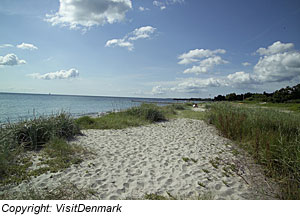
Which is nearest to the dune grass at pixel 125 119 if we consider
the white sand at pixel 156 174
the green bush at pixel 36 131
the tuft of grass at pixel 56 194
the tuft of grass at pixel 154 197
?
the green bush at pixel 36 131

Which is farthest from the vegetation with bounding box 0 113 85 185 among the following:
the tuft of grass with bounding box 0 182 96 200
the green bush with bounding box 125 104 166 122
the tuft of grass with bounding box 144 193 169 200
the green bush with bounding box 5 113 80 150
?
the green bush with bounding box 125 104 166 122

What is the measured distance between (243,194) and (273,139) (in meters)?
2.37

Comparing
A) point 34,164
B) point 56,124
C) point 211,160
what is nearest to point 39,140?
point 56,124

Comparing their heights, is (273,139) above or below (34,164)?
above

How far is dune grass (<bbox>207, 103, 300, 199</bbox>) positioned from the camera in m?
3.37

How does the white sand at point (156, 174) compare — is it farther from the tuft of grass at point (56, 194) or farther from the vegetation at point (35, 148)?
the vegetation at point (35, 148)

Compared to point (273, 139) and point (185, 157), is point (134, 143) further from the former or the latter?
point (273, 139)

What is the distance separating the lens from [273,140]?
444 centimetres

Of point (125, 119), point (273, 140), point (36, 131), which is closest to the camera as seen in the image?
point (273, 140)

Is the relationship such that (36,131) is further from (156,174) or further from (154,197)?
(154,197)

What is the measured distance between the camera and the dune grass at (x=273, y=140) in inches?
132

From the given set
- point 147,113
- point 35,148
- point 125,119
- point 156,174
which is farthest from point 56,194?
point 147,113

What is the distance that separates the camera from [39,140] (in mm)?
5594

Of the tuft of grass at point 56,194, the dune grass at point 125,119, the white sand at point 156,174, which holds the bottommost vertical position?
the white sand at point 156,174
